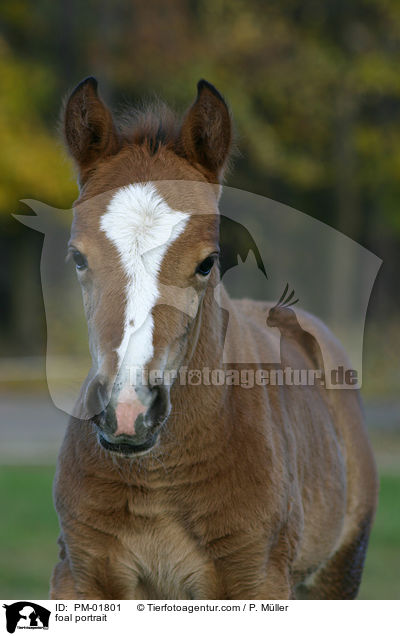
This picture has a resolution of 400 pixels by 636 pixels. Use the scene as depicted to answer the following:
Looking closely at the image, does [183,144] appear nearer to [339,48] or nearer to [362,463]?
[362,463]

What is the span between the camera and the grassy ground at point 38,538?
22.9 ft

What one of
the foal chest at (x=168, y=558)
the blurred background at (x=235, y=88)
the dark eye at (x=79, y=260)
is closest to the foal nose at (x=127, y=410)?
the dark eye at (x=79, y=260)

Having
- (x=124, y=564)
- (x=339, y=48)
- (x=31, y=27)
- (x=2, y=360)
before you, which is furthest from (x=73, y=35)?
(x=124, y=564)

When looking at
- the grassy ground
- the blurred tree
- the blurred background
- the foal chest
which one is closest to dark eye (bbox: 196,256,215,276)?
the foal chest

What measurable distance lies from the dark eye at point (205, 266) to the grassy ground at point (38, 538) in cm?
396

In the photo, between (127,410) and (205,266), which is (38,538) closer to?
(205,266)

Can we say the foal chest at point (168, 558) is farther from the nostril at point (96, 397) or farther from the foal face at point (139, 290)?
the nostril at point (96, 397)

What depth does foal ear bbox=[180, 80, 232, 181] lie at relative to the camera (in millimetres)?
3514

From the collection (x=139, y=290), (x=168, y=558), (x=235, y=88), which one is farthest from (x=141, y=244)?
(x=235, y=88)

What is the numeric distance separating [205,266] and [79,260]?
449mm

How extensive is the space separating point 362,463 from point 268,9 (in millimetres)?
15181

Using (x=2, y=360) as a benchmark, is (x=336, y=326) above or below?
below

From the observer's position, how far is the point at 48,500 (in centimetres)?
1055
